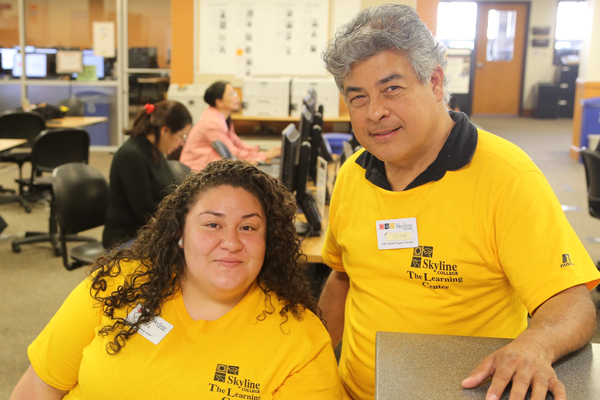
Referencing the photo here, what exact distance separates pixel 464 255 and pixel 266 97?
545 cm

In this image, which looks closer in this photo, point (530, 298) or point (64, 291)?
point (530, 298)

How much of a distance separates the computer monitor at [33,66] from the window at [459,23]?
8868 mm

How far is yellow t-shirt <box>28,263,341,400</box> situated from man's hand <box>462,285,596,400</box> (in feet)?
1.42

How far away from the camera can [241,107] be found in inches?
271

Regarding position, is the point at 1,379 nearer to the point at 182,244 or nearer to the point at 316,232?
the point at 316,232

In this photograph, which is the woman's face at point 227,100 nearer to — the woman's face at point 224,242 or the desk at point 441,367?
the woman's face at point 224,242

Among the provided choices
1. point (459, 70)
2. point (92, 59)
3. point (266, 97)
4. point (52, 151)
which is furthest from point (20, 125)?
point (459, 70)

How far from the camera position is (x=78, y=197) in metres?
3.04

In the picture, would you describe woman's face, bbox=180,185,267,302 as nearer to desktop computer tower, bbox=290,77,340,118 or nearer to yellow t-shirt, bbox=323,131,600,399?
yellow t-shirt, bbox=323,131,600,399

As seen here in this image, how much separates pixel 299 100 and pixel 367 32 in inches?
210

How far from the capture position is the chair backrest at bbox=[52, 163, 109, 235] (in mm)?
2961

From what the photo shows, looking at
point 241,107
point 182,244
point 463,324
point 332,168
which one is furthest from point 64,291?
point 241,107

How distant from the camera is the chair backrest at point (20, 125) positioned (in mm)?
5699

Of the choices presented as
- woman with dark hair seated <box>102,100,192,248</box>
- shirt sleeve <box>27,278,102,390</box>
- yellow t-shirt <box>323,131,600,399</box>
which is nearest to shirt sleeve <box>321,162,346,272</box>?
yellow t-shirt <box>323,131,600,399</box>
